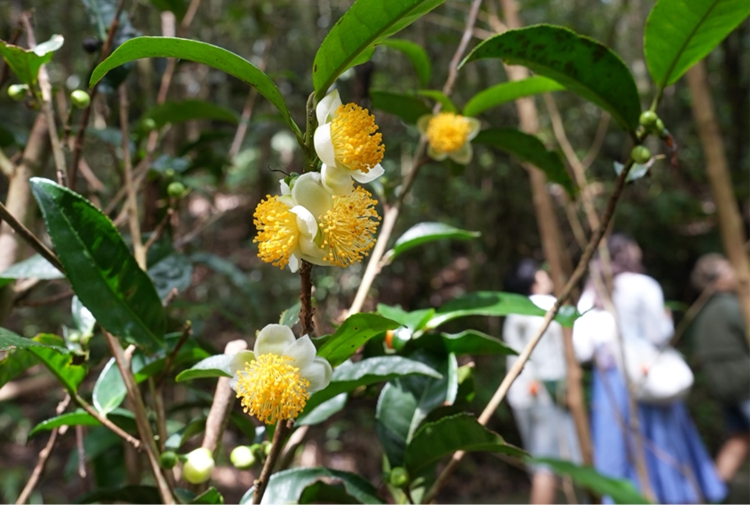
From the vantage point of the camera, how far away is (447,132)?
0.73 metres

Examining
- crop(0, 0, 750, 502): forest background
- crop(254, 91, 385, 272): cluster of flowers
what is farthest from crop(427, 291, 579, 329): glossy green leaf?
crop(0, 0, 750, 502): forest background

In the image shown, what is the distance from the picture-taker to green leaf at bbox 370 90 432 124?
74 centimetres

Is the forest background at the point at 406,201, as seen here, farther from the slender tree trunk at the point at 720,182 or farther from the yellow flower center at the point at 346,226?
the yellow flower center at the point at 346,226

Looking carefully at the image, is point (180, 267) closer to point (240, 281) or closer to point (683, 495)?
point (240, 281)

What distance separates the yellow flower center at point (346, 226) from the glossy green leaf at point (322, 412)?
22cm

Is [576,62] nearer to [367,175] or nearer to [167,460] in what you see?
[367,175]

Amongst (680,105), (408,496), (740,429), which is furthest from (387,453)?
(680,105)

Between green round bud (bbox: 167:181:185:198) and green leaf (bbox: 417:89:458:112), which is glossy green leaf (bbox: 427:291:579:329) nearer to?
green leaf (bbox: 417:89:458:112)

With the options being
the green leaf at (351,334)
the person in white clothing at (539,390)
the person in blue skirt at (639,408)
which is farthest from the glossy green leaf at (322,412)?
the person in blue skirt at (639,408)

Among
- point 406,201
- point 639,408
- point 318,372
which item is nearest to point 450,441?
point 318,372

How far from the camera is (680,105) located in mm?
4387

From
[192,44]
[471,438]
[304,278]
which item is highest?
[192,44]

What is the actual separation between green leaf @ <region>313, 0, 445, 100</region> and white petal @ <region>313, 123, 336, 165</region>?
4 centimetres

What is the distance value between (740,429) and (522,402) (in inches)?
36.5
